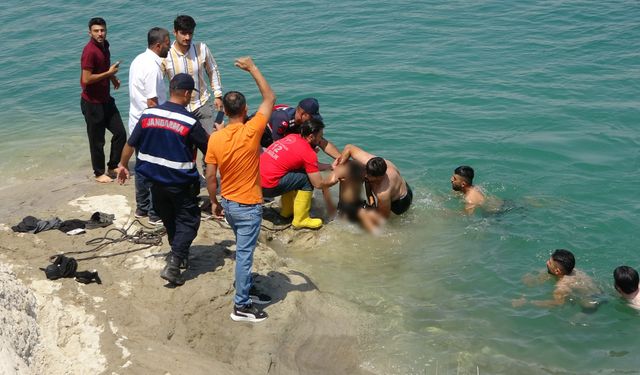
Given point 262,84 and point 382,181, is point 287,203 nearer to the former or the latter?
point 382,181

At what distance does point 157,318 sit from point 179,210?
3.50 ft

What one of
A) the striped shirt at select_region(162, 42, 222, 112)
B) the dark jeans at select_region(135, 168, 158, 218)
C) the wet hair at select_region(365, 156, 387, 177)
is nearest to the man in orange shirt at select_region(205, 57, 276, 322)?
the dark jeans at select_region(135, 168, 158, 218)

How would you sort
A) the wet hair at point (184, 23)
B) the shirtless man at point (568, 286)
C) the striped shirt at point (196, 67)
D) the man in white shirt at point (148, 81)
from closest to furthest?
the shirtless man at point (568, 286) < the man in white shirt at point (148, 81) < the wet hair at point (184, 23) < the striped shirt at point (196, 67)

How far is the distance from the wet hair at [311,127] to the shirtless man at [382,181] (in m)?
0.69

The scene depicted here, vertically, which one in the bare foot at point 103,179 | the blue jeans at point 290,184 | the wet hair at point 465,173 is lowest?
the bare foot at point 103,179

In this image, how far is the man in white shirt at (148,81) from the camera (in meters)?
8.43

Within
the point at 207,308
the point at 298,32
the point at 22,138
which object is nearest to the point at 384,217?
the point at 207,308

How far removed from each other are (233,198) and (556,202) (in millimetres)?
5621

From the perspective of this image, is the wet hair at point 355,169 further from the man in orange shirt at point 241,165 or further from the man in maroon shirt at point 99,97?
the man in maroon shirt at point 99,97

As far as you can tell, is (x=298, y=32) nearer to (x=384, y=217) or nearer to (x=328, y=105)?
(x=328, y=105)

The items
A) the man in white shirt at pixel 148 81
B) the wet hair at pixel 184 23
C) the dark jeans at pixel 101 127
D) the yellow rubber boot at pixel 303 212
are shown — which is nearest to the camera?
the man in white shirt at pixel 148 81

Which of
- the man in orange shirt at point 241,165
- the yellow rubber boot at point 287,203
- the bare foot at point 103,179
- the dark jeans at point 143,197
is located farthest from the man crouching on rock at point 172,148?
the bare foot at point 103,179

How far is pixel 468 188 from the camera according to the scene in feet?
32.6

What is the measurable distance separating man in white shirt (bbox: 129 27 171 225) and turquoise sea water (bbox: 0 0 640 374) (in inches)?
76.4
